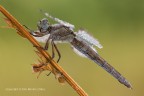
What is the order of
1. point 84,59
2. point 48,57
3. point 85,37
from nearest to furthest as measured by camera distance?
point 48,57, point 85,37, point 84,59

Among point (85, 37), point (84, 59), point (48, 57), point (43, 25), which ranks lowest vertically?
point (48, 57)

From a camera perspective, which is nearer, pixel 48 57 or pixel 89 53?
pixel 48 57

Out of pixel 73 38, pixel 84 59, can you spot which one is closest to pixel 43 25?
pixel 73 38

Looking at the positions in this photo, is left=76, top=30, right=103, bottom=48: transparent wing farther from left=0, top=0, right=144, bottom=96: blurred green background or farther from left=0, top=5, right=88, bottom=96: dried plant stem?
left=0, top=0, right=144, bottom=96: blurred green background

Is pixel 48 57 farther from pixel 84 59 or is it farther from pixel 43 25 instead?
pixel 84 59

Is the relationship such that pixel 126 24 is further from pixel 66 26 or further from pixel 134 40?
pixel 66 26

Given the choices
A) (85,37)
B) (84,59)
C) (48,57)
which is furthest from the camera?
(84,59)

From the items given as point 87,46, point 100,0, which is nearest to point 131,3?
point 100,0

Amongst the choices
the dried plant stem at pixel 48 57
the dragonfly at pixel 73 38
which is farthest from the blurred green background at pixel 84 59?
the dried plant stem at pixel 48 57
